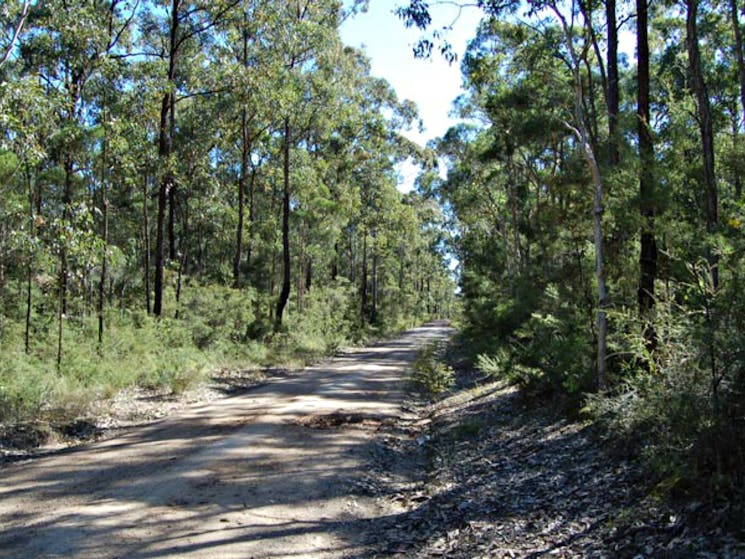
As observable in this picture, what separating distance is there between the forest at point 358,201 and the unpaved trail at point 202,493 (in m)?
2.95

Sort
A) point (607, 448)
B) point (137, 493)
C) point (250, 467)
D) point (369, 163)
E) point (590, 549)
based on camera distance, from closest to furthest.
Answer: point (590, 549), point (137, 493), point (607, 448), point (250, 467), point (369, 163)

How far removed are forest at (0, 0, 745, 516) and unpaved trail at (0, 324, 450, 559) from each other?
2949mm

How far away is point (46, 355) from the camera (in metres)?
14.8

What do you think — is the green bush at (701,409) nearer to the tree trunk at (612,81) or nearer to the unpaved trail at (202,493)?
the unpaved trail at (202,493)

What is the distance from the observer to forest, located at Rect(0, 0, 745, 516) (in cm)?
687

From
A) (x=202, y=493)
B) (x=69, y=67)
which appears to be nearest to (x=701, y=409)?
(x=202, y=493)

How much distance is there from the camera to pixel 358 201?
41406 mm

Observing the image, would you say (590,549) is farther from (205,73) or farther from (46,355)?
(205,73)

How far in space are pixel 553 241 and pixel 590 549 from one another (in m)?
7.94

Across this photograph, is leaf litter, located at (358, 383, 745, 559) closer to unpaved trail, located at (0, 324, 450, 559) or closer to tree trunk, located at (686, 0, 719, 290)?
unpaved trail, located at (0, 324, 450, 559)

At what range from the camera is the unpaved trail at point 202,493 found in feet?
18.1

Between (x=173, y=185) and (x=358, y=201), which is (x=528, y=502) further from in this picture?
(x=358, y=201)

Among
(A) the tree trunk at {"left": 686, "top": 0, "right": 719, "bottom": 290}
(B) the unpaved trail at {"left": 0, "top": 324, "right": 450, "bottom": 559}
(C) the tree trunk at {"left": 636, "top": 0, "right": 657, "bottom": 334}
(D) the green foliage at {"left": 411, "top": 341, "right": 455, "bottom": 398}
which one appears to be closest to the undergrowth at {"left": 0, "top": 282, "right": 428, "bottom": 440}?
(B) the unpaved trail at {"left": 0, "top": 324, "right": 450, "bottom": 559}

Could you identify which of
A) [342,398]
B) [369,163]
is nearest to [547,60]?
[342,398]
